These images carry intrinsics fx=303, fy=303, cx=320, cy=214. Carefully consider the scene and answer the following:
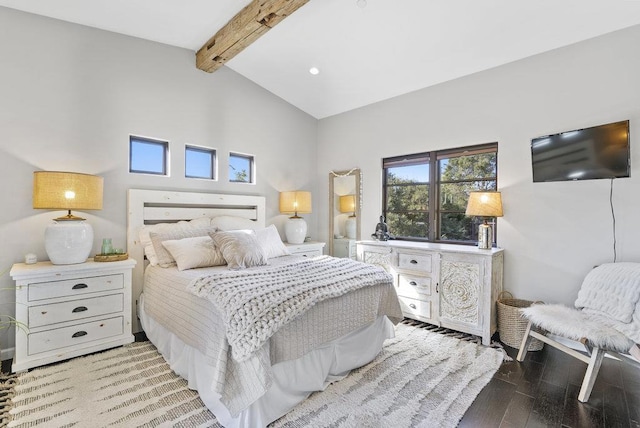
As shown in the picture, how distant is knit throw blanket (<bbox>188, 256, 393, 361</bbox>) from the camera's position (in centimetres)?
160

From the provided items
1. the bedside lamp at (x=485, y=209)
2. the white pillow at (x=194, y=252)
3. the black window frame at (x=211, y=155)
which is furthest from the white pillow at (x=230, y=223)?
the bedside lamp at (x=485, y=209)

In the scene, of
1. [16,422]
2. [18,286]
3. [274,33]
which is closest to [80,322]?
[18,286]

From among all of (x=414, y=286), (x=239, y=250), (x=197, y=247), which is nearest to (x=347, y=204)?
(x=414, y=286)

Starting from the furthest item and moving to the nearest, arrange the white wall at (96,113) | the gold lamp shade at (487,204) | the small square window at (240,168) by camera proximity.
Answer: the small square window at (240,168) < the gold lamp shade at (487,204) < the white wall at (96,113)

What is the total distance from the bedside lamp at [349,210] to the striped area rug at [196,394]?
203 cm

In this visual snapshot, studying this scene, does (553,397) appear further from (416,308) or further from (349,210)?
(349,210)

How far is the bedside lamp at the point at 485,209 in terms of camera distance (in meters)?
2.98

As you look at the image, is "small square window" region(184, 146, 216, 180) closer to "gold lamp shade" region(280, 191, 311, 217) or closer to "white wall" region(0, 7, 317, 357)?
"white wall" region(0, 7, 317, 357)

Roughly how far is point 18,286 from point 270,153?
295cm

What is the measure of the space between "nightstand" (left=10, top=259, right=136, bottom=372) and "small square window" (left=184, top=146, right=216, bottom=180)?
52.1 inches

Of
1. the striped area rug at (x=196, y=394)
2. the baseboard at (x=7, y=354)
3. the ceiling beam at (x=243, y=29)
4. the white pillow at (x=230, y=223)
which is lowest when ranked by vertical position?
the striped area rug at (x=196, y=394)

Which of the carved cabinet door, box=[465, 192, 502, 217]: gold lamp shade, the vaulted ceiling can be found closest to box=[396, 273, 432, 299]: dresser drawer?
the carved cabinet door

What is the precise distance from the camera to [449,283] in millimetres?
3041

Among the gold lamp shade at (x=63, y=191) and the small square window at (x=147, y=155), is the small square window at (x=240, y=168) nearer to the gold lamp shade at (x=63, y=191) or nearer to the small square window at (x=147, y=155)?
the small square window at (x=147, y=155)
